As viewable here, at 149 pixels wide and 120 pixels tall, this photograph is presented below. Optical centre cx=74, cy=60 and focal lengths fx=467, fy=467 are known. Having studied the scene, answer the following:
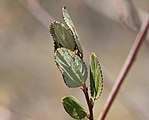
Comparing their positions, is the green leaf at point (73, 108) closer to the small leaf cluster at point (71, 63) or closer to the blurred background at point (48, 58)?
the small leaf cluster at point (71, 63)

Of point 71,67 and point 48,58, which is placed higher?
point 48,58

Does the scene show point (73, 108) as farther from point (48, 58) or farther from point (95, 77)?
point (48, 58)

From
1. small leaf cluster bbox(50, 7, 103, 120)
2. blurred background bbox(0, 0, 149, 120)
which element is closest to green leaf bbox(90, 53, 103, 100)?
small leaf cluster bbox(50, 7, 103, 120)

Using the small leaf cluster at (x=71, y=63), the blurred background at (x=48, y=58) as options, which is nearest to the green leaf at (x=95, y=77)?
the small leaf cluster at (x=71, y=63)

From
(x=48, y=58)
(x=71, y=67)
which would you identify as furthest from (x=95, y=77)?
(x=48, y=58)

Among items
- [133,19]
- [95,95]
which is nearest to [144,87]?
[133,19]

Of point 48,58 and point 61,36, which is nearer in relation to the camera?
point 61,36
